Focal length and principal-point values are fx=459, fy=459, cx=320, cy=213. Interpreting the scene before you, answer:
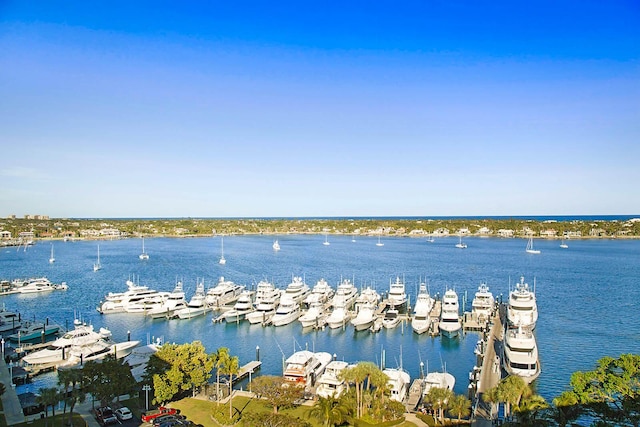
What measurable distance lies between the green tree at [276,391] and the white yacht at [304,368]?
18.3ft

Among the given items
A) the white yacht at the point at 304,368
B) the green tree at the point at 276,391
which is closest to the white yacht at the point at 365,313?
the white yacht at the point at 304,368

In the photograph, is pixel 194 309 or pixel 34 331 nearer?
pixel 34 331

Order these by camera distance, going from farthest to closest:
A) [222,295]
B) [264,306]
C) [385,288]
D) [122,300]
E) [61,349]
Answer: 1. [385,288]
2. [222,295]
3. [122,300]
4. [264,306]
5. [61,349]

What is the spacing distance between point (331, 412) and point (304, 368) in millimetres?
12013

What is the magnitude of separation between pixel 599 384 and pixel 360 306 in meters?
40.2

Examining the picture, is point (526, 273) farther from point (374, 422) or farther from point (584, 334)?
point (374, 422)

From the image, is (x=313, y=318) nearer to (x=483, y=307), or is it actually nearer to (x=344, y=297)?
(x=344, y=297)

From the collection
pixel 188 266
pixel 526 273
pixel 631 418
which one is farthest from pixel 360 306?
pixel 188 266

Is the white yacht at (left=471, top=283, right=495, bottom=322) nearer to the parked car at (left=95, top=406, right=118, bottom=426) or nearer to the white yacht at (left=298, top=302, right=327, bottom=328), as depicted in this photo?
the white yacht at (left=298, top=302, right=327, bottom=328)

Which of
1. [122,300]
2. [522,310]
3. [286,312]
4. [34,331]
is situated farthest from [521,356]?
[122,300]

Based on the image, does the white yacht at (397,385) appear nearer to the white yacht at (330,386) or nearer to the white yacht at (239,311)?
the white yacht at (330,386)

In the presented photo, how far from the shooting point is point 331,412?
2677 centimetres

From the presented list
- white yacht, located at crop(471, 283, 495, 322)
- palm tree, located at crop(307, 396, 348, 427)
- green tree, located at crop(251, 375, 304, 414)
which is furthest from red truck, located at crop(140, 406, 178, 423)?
white yacht, located at crop(471, 283, 495, 322)

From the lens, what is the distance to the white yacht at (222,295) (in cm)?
7131
